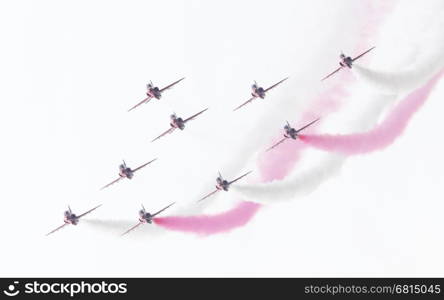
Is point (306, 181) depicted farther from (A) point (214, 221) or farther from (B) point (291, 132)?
(A) point (214, 221)

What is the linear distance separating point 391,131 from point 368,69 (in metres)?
4.65

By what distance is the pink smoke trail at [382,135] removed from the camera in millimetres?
66500

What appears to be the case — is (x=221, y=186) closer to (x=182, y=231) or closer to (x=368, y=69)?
(x=182, y=231)

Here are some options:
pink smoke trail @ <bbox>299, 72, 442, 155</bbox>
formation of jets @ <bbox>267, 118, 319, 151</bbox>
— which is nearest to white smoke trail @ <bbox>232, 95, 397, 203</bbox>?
pink smoke trail @ <bbox>299, 72, 442, 155</bbox>

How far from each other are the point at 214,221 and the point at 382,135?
1378cm

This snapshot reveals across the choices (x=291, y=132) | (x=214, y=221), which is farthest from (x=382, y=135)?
(x=214, y=221)

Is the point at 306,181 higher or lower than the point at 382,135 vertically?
lower

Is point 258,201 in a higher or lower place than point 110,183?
lower

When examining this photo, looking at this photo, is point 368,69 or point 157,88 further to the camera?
point 157,88

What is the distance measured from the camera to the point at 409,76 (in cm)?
6475

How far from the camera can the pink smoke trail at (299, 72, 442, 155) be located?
66500 mm

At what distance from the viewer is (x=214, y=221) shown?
70.1 meters

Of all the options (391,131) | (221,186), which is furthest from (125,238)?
(391,131)

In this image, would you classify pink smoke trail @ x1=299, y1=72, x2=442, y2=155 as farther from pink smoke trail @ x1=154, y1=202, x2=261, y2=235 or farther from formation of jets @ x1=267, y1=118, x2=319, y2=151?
pink smoke trail @ x1=154, y1=202, x2=261, y2=235
